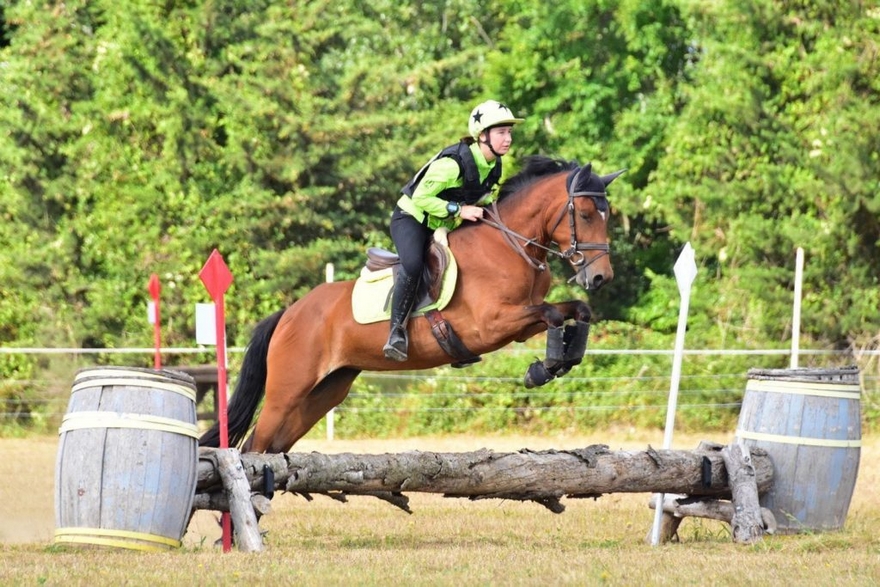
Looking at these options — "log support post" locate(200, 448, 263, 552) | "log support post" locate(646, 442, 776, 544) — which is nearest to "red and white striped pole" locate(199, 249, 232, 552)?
"log support post" locate(200, 448, 263, 552)

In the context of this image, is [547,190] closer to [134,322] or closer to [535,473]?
[535,473]

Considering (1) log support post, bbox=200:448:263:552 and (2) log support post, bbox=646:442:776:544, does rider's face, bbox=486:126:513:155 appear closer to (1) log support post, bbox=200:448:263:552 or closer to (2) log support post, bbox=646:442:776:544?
(2) log support post, bbox=646:442:776:544

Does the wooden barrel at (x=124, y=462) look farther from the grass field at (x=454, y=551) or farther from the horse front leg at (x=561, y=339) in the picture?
the horse front leg at (x=561, y=339)

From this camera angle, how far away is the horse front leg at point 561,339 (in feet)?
26.3

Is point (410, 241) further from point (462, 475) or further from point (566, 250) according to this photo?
point (462, 475)

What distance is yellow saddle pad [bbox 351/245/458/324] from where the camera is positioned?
28.1ft

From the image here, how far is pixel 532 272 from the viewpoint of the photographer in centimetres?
848

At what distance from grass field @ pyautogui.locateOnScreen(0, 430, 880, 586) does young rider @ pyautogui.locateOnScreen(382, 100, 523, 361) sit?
1.40 m

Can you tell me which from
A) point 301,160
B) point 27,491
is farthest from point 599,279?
point 301,160

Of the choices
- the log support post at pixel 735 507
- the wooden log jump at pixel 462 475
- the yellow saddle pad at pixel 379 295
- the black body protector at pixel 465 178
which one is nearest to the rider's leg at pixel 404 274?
the yellow saddle pad at pixel 379 295

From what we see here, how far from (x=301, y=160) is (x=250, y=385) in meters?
13.6

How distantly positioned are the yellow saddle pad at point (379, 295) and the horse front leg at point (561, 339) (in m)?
0.68

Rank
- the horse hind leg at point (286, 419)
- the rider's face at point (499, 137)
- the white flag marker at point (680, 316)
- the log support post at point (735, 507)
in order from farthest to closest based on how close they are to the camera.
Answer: the horse hind leg at point (286, 419), the rider's face at point (499, 137), the white flag marker at point (680, 316), the log support post at point (735, 507)

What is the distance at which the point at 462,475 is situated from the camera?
25.0ft
